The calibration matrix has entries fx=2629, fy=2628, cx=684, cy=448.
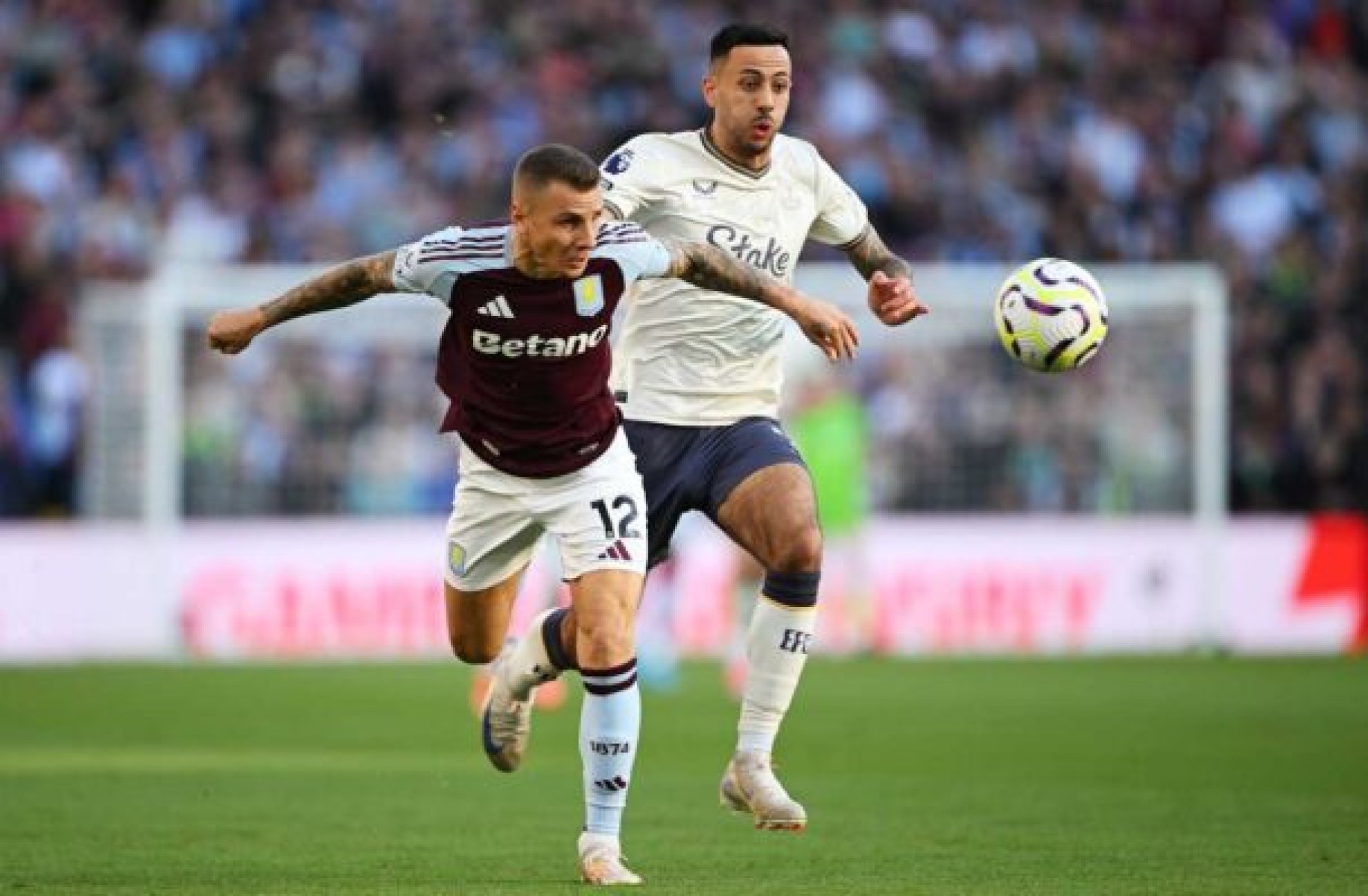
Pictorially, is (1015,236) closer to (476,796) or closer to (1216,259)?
(1216,259)

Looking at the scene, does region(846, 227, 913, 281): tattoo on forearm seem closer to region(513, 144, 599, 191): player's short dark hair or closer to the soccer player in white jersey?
the soccer player in white jersey

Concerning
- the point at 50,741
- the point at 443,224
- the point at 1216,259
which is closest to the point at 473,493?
the point at 50,741

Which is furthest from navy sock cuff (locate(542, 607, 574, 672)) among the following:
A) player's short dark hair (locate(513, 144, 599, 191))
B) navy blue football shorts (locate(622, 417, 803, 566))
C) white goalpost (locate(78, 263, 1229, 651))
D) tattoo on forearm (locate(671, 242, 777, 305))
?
white goalpost (locate(78, 263, 1229, 651))

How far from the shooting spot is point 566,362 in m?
8.30

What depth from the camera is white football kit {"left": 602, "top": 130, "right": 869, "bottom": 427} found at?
Answer: 960cm

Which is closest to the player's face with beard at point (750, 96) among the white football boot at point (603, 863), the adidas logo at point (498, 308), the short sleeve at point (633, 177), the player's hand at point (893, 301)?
the short sleeve at point (633, 177)

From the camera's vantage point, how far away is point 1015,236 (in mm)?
25062

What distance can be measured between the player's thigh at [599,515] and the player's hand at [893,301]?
41.2 inches

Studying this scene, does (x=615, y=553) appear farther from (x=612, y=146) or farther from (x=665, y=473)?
(x=612, y=146)

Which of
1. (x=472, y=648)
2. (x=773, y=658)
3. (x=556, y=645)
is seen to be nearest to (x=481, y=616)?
(x=472, y=648)

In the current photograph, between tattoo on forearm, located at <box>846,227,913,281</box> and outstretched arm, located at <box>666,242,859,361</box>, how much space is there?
129 centimetres

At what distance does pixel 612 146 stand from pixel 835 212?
597 inches

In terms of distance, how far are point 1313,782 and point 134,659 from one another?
11807mm

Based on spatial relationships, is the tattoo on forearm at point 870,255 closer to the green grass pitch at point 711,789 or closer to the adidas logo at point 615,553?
the adidas logo at point 615,553
